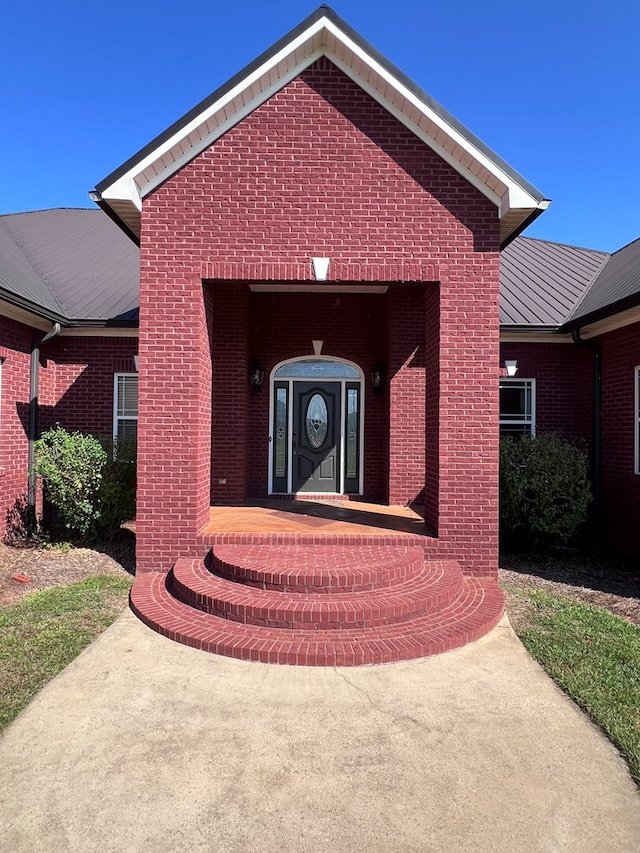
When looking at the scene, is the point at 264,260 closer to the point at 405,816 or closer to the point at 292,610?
the point at 292,610

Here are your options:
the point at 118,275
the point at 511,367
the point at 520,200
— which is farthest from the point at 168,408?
the point at 118,275

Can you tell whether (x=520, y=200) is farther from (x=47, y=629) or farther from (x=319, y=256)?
(x=47, y=629)

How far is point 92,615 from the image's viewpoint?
5.36 metres

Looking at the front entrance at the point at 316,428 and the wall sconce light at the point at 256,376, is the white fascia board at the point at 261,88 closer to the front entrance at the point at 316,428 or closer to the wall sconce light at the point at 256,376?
the wall sconce light at the point at 256,376

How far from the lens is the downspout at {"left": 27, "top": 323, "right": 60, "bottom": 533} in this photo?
30.0 ft

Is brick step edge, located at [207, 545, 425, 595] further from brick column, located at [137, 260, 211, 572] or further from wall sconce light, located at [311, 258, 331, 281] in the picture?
wall sconce light, located at [311, 258, 331, 281]

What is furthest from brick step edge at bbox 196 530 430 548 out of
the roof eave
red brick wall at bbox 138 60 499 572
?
the roof eave

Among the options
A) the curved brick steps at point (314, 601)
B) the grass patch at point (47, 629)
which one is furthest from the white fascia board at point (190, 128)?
the grass patch at point (47, 629)

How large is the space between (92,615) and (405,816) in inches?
151

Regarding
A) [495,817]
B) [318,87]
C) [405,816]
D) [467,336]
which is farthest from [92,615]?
[318,87]

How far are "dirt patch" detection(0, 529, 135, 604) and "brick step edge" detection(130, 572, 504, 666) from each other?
1760 mm

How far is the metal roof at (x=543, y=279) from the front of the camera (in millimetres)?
9766

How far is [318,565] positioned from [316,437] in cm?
451

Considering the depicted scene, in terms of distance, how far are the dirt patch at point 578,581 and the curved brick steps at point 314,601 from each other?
3.03ft
